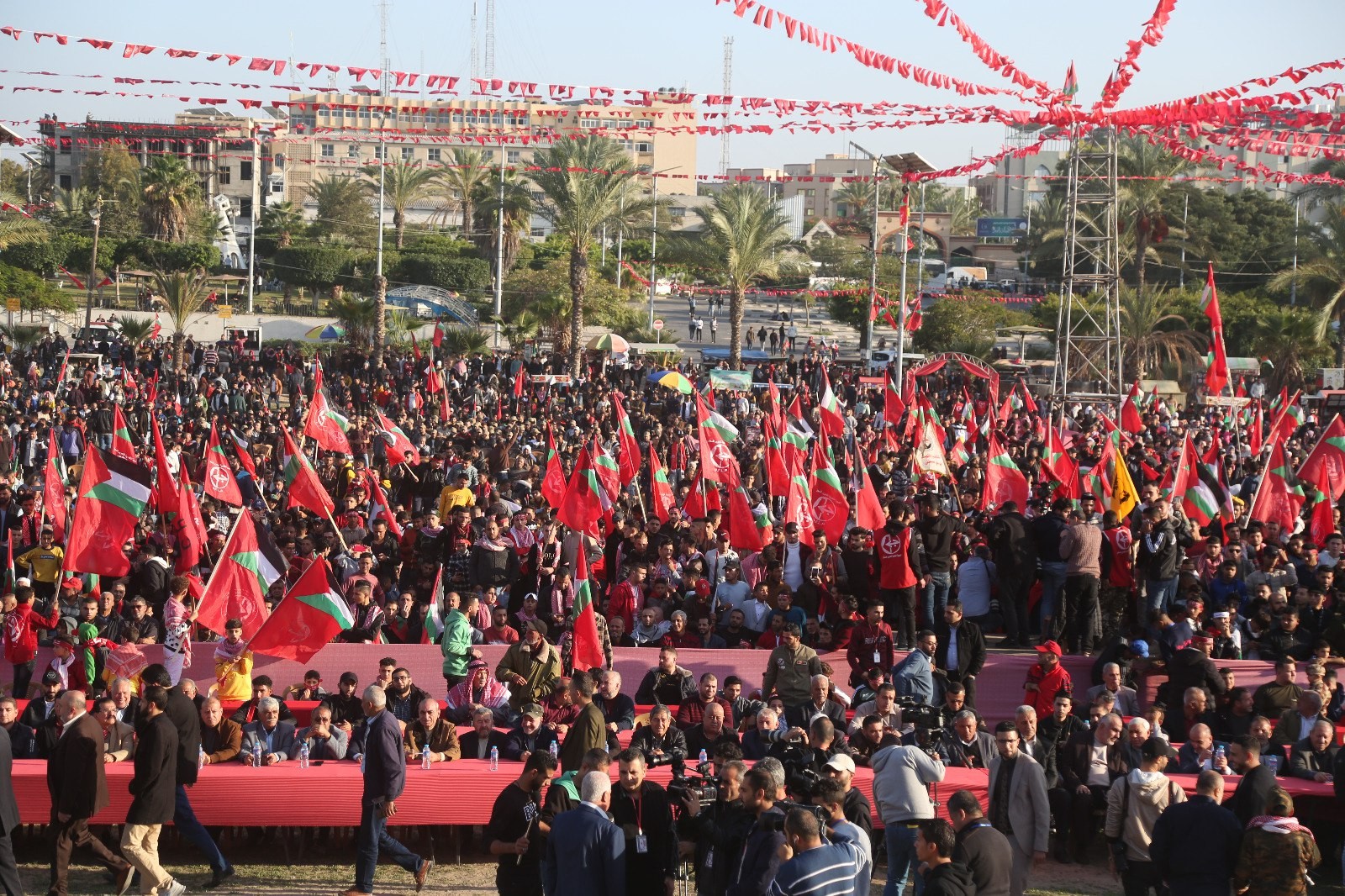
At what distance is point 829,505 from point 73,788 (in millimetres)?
9259

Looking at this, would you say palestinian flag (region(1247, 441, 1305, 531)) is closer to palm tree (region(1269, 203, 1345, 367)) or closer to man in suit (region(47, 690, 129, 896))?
man in suit (region(47, 690, 129, 896))

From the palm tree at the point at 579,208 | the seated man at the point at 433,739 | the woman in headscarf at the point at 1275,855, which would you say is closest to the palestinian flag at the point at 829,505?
the seated man at the point at 433,739

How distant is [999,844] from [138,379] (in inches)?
1325

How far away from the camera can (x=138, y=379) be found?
3784cm

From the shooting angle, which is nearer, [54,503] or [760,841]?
[760,841]

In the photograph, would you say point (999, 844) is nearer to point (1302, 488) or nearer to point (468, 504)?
point (468, 504)

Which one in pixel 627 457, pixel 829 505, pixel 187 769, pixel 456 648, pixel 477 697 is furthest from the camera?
pixel 627 457

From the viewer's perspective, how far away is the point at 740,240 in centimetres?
5234

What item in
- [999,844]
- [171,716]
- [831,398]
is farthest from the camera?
[831,398]

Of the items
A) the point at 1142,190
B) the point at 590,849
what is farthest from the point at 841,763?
the point at 1142,190

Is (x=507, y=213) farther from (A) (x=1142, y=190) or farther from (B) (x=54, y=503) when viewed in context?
(B) (x=54, y=503)

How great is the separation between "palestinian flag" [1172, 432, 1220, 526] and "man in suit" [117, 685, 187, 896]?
11.6 meters

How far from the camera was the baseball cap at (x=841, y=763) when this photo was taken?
7963 mm

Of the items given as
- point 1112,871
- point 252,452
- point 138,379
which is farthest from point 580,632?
point 138,379
